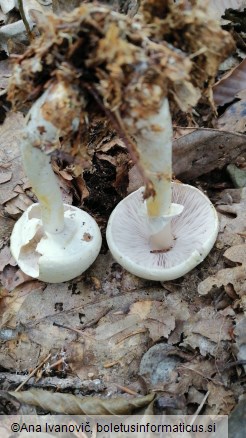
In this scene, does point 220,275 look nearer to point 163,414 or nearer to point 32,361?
point 163,414

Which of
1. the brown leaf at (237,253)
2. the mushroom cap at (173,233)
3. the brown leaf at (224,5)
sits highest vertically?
the brown leaf at (224,5)

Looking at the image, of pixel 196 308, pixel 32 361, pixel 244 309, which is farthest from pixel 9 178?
pixel 244 309

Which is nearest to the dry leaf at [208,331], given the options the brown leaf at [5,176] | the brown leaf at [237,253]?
the brown leaf at [237,253]

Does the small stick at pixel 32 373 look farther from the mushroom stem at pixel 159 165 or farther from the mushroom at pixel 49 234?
the mushroom stem at pixel 159 165

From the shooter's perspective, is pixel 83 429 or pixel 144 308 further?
pixel 144 308

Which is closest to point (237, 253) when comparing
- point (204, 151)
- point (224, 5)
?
point (204, 151)
